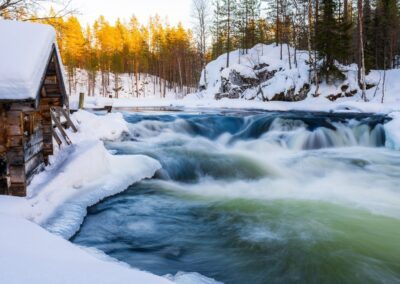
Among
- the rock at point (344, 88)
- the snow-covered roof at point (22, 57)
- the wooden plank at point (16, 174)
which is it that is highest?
the rock at point (344, 88)

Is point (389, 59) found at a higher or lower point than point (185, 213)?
higher

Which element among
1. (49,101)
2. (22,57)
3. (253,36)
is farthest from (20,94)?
(253,36)

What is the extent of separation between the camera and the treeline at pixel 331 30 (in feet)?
88.6

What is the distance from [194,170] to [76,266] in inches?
294

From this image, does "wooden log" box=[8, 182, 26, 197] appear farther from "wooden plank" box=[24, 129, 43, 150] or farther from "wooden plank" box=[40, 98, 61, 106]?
"wooden plank" box=[40, 98, 61, 106]

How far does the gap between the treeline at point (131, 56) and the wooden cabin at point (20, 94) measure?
50100 mm

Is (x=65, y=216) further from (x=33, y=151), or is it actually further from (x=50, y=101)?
(x=50, y=101)

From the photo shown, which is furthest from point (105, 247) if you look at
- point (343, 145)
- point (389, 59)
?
point (389, 59)

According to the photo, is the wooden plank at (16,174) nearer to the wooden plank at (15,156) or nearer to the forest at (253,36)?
the wooden plank at (15,156)

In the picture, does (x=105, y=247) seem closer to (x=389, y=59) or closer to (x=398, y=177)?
(x=398, y=177)

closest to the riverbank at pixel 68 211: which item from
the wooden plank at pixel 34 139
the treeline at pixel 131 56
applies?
the wooden plank at pixel 34 139

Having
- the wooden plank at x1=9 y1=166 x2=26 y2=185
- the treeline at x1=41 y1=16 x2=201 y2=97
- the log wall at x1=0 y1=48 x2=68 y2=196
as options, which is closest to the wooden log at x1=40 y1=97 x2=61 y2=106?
the log wall at x1=0 y1=48 x2=68 y2=196

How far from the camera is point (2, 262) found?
2.87m

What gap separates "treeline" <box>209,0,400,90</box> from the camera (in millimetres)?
27016
